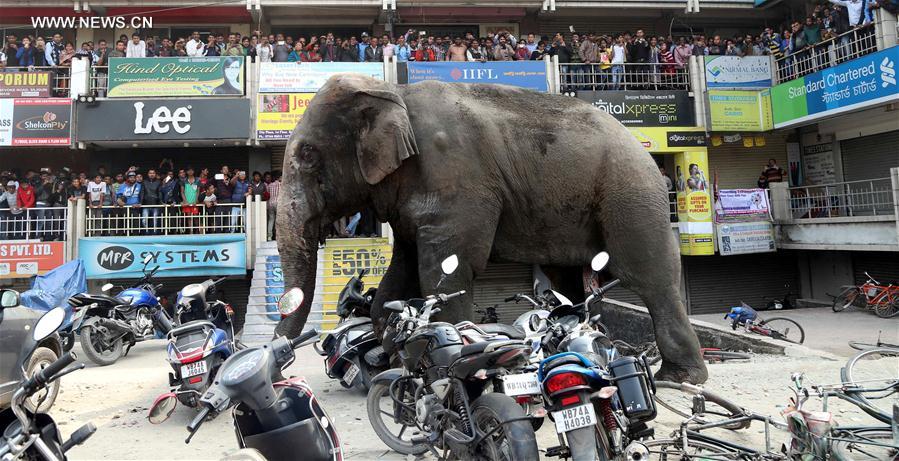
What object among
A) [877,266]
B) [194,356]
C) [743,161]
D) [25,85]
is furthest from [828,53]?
[25,85]

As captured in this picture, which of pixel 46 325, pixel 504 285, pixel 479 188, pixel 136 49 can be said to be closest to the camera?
pixel 46 325

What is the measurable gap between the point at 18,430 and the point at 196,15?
1631 cm

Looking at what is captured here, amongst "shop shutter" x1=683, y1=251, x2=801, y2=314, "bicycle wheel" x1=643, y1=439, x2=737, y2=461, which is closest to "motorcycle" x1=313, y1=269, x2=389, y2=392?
"bicycle wheel" x1=643, y1=439, x2=737, y2=461

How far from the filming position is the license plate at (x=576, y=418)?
2727 millimetres

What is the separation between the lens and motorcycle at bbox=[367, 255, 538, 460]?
288 centimetres

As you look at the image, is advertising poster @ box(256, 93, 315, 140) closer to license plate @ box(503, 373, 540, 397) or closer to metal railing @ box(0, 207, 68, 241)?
metal railing @ box(0, 207, 68, 241)

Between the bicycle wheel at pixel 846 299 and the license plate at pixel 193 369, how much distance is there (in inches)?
566

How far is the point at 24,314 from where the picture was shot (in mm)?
5438

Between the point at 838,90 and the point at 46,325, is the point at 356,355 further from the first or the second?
the point at 838,90

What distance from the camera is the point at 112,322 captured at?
29.0 feet

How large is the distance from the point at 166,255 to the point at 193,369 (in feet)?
28.8

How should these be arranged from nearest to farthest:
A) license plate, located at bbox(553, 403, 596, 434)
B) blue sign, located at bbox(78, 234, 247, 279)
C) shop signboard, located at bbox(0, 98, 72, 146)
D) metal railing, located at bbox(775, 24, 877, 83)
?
license plate, located at bbox(553, 403, 596, 434), blue sign, located at bbox(78, 234, 247, 279), shop signboard, located at bbox(0, 98, 72, 146), metal railing, located at bbox(775, 24, 877, 83)

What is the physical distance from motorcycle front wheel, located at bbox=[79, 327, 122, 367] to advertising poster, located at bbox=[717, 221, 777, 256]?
13.4m

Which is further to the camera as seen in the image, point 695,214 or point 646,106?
point 646,106
